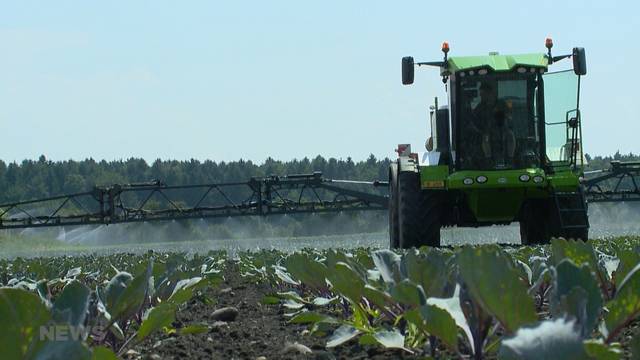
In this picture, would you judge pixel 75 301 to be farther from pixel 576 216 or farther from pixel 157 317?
pixel 576 216

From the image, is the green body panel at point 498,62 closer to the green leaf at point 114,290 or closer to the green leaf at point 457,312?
the green leaf at point 114,290

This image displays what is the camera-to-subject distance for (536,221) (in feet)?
53.5

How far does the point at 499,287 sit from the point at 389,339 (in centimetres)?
81

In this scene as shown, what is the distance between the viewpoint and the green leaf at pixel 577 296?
5.46 ft

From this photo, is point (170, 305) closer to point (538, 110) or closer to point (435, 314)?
point (435, 314)

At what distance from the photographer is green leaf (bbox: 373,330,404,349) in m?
2.54

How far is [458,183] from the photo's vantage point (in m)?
14.4

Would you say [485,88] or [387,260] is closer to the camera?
[387,260]

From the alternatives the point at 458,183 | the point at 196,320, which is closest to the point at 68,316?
the point at 196,320

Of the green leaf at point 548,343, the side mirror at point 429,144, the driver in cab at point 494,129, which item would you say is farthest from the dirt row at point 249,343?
the side mirror at point 429,144

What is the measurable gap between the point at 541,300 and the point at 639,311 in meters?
1.78

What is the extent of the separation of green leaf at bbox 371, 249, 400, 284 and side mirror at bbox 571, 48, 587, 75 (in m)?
11.3

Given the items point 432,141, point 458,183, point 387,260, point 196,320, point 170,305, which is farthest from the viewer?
point 432,141

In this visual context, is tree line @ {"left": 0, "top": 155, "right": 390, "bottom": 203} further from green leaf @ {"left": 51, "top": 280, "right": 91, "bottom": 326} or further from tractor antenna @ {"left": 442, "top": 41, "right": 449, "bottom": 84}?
green leaf @ {"left": 51, "top": 280, "right": 91, "bottom": 326}
